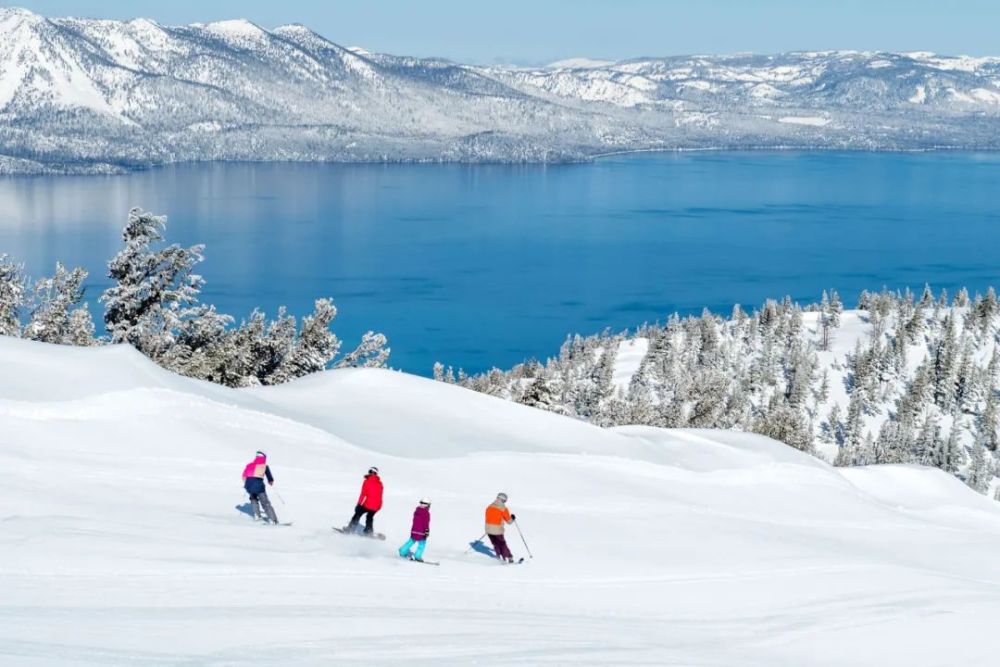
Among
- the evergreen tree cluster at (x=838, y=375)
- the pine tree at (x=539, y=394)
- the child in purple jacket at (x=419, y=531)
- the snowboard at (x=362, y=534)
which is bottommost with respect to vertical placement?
the evergreen tree cluster at (x=838, y=375)

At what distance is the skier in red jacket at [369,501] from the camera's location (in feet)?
61.8

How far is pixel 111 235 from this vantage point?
183 meters

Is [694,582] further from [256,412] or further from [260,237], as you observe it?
[260,237]

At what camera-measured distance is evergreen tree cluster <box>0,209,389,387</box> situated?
138ft

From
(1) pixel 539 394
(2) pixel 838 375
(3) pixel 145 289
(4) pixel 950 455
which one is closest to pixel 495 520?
(1) pixel 539 394

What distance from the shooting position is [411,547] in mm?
18578

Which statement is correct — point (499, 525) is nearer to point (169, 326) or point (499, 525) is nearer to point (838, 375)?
point (169, 326)

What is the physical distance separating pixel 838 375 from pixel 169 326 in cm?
8999

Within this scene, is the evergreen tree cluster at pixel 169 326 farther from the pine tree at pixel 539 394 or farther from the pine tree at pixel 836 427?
the pine tree at pixel 836 427

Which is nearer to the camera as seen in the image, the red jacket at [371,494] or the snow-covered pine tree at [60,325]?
the red jacket at [371,494]

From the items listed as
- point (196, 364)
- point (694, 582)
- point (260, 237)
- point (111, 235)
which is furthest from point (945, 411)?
point (111, 235)

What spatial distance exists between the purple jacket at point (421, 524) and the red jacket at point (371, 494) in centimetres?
103

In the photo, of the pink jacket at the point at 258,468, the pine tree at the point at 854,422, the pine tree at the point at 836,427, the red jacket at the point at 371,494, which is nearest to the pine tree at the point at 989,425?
the pine tree at the point at 854,422

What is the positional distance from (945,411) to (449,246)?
348ft
